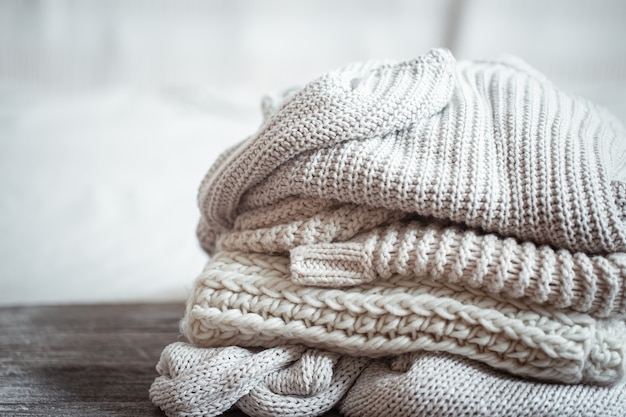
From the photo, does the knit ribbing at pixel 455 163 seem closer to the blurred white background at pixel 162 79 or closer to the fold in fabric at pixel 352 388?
the fold in fabric at pixel 352 388

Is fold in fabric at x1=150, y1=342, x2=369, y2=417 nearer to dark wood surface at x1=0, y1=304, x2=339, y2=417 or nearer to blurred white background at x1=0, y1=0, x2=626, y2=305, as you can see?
Answer: dark wood surface at x1=0, y1=304, x2=339, y2=417

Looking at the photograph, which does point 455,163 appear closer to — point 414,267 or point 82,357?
point 414,267

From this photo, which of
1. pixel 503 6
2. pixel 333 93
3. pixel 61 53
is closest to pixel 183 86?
pixel 61 53

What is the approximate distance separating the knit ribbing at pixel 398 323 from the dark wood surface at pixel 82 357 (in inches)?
3.3

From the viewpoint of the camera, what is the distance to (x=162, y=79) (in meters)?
1.29

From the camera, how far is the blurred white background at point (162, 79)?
1.09 m

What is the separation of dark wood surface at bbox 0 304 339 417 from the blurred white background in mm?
189

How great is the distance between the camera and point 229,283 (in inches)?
21.7

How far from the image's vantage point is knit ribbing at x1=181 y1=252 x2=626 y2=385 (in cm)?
49

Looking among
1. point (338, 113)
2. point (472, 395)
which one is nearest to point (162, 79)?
point (338, 113)

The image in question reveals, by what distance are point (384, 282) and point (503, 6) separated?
2.66 feet

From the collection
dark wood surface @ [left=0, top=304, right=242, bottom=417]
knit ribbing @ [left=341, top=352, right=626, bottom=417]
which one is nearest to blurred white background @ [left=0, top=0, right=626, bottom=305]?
dark wood surface @ [left=0, top=304, right=242, bottom=417]

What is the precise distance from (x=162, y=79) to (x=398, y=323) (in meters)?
0.93

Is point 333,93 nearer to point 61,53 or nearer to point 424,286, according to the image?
point 424,286
